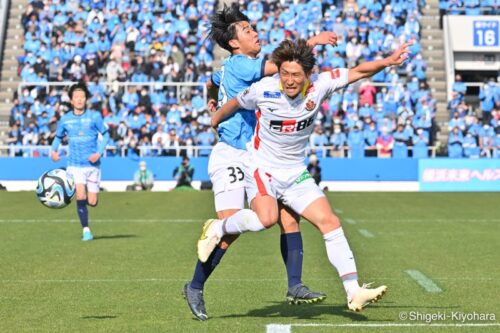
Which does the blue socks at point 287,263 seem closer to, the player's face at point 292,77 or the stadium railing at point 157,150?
the player's face at point 292,77

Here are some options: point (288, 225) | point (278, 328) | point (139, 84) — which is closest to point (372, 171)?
point (139, 84)

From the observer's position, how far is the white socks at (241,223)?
743cm

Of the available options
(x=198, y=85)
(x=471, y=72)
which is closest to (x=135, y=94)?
(x=198, y=85)

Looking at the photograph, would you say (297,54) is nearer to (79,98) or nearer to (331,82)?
(331,82)

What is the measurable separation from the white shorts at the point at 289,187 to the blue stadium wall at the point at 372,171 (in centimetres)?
2501

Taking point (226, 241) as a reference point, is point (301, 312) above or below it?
below

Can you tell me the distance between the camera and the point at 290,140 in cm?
758

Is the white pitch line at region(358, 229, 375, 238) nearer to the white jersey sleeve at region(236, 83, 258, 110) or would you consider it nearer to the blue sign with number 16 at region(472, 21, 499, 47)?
the white jersey sleeve at region(236, 83, 258, 110)

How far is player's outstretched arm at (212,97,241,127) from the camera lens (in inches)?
298

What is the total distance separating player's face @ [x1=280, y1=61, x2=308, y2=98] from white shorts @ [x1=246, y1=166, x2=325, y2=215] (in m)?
0.61

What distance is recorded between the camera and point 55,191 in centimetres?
1312

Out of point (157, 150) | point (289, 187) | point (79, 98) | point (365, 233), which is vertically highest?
point (79, 98)

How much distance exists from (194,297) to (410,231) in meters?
9.11

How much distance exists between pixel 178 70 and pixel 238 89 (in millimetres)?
28239
